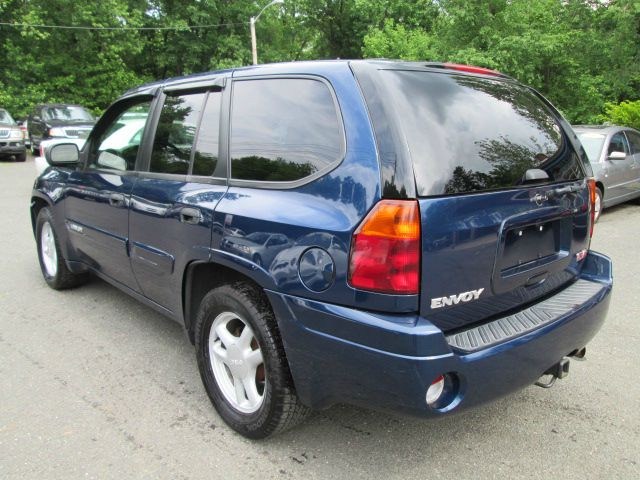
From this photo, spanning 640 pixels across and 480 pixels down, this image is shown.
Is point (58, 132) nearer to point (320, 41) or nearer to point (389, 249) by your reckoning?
point (389, 249)

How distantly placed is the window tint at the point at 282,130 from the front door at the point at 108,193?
3.47 feet

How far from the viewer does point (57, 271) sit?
453 cm

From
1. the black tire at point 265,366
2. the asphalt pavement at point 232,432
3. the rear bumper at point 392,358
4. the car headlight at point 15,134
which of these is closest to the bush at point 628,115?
the asphalt pavement at point 232,432

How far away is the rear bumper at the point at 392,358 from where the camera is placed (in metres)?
1.88

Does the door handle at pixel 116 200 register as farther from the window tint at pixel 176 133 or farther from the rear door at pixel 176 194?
the window tint at pixel 176 133

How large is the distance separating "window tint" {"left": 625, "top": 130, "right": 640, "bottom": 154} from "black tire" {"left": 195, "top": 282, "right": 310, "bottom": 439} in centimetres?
904

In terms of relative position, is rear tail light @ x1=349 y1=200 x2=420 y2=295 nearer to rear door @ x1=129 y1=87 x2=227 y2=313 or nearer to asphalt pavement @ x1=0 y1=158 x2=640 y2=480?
asphalt pavement @ x1=0 y1=158 x2=640 y2=480

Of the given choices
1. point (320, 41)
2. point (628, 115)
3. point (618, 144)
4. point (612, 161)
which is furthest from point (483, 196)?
point (320, 41)

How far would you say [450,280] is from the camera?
2008 mm

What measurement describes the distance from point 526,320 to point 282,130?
4.60ft

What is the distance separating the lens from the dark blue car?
1.94 m

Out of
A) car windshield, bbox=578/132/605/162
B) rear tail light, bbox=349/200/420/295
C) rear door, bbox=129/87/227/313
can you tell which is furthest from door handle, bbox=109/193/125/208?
car windshield, bbox=578/132/605/162

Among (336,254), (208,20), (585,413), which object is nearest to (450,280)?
(336,254)

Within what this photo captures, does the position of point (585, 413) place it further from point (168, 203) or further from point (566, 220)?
point (168, 203)
